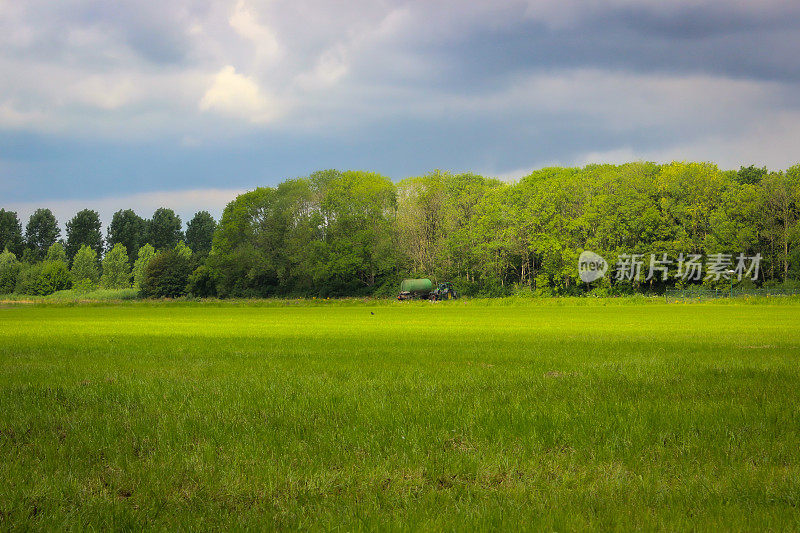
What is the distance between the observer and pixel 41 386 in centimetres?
1048

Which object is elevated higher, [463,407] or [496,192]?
[496,192]

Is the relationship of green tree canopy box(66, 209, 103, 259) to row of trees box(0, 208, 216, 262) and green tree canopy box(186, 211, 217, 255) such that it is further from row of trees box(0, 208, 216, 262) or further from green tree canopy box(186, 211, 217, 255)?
green tree canopy box(186, 211, 217, 255)

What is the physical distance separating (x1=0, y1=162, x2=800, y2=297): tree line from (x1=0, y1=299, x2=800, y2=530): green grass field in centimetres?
6915

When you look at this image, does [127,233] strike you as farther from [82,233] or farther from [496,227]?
[496,227]

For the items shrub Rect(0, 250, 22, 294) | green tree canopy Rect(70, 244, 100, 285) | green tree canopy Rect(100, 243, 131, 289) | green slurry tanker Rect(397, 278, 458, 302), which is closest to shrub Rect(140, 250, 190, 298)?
green tree canopy Rect(100, 243, 131, 289)

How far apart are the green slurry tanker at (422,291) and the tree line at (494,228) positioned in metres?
4.80

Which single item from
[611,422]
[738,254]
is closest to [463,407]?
[611,422]

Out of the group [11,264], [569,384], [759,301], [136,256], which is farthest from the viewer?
[136,256]

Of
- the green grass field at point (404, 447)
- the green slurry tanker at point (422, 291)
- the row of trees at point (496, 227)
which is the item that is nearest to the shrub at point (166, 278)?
the row of trees at point (496, 227)

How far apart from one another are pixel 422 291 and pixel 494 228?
15.7 m

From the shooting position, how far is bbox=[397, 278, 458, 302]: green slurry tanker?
75875 millimetres

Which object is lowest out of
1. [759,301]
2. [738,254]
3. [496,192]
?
[759,301]

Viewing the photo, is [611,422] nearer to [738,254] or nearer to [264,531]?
[264,531]

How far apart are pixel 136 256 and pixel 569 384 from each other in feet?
559
